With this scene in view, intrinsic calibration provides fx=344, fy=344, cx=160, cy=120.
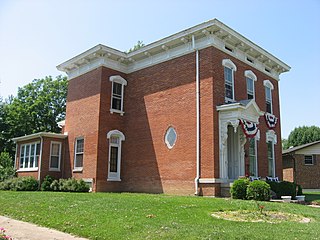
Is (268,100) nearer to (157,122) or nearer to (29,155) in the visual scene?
(157,122)

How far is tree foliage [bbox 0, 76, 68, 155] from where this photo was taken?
38794 mm

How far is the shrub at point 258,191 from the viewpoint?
1443 cm

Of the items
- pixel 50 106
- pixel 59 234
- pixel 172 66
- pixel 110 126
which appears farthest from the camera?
pixel 50 106

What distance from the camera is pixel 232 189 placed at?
15008 mm

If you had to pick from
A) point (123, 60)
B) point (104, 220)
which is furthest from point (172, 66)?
point (104, 220)

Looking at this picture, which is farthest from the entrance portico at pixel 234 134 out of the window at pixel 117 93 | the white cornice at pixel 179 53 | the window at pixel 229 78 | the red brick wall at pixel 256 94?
the window at pixel 117 93

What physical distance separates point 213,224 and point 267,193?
272 inches

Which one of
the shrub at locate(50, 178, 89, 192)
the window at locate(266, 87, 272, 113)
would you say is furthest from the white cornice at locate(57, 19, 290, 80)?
the shrub at locate(50, 178, 89, 192)

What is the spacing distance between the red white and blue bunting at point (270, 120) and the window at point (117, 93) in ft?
29.9

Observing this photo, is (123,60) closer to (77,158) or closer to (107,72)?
(107,72)

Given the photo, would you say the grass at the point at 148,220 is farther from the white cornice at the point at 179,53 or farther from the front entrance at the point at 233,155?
the white cornice at the point at 179,53

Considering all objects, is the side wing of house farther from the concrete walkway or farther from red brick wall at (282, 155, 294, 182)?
red brick wall at (282, 155, 294, 182)

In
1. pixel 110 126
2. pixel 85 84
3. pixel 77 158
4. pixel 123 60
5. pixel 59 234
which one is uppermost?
pixel 123 60

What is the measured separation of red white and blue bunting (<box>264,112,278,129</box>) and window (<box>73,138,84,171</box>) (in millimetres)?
11732
